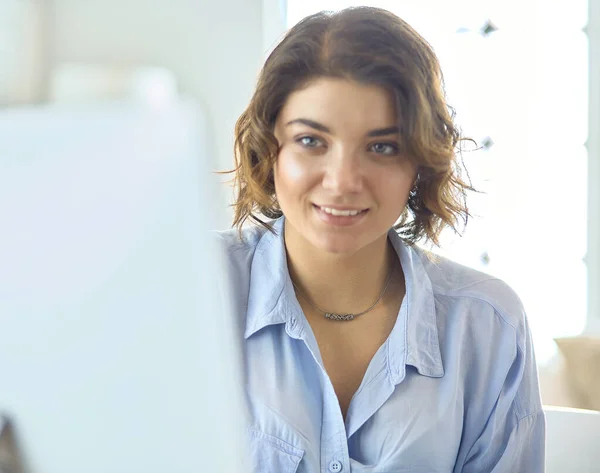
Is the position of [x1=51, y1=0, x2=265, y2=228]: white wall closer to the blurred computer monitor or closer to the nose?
the nose

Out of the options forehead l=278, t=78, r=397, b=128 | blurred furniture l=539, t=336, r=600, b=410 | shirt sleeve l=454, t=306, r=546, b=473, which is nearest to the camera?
forehead l=278, t=78, r=397, b=128

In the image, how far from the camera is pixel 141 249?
14.8 inches

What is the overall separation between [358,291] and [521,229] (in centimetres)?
158

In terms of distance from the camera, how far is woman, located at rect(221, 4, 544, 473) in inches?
45.3

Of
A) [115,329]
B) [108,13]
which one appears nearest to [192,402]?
[115,329]

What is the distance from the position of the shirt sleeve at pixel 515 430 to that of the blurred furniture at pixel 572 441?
20cm

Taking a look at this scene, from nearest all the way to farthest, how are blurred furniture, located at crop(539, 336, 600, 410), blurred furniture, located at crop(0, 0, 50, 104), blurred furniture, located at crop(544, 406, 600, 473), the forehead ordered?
1. the forehead
2. blurred furniture, located at crop(544, 406, 600, 473)
3. blurred furniture, located at crop(539, 336, 600, 410)
4. blurred furniture, located at crop(0, 0, 50, 104)

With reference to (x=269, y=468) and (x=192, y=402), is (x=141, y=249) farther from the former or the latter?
(x=269, y=468)

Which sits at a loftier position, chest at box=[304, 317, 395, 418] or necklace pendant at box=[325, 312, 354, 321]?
necklace pendant at box=[325, 312, 354, 321]

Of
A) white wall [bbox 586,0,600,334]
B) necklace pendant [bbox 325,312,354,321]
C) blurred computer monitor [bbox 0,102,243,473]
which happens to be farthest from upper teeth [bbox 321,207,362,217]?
white wall [bbox 586,0,600,334]

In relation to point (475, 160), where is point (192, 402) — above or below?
above

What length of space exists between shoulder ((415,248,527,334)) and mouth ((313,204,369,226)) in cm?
25

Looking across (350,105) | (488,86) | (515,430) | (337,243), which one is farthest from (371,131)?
(488,86)

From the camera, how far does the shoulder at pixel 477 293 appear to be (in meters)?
1.31
